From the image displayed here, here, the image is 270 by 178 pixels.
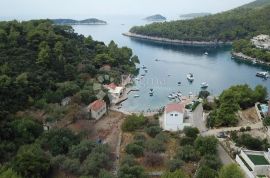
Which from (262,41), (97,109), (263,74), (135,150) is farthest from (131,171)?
(262,41)

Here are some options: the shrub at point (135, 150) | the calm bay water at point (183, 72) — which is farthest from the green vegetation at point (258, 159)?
the calm bay water at point (183, 72)

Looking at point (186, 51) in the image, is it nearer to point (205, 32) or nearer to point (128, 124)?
point (205, 32)

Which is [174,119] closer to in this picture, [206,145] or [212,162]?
[206,145]

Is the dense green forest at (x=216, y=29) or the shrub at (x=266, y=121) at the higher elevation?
the dense green forest at (x=216, y=29)

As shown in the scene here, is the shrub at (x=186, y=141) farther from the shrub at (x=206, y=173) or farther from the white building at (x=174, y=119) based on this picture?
the shrub at (x=206, y=173)

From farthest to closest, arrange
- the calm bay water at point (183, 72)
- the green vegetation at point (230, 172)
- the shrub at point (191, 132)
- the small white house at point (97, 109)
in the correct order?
the calm bay water at point (183, 72)
the small white house at point (97, 109)
the shrub at point (191, 132)
the green vegetation at point (230, 172)

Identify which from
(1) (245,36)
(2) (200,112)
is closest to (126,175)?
(2) (200,112)
